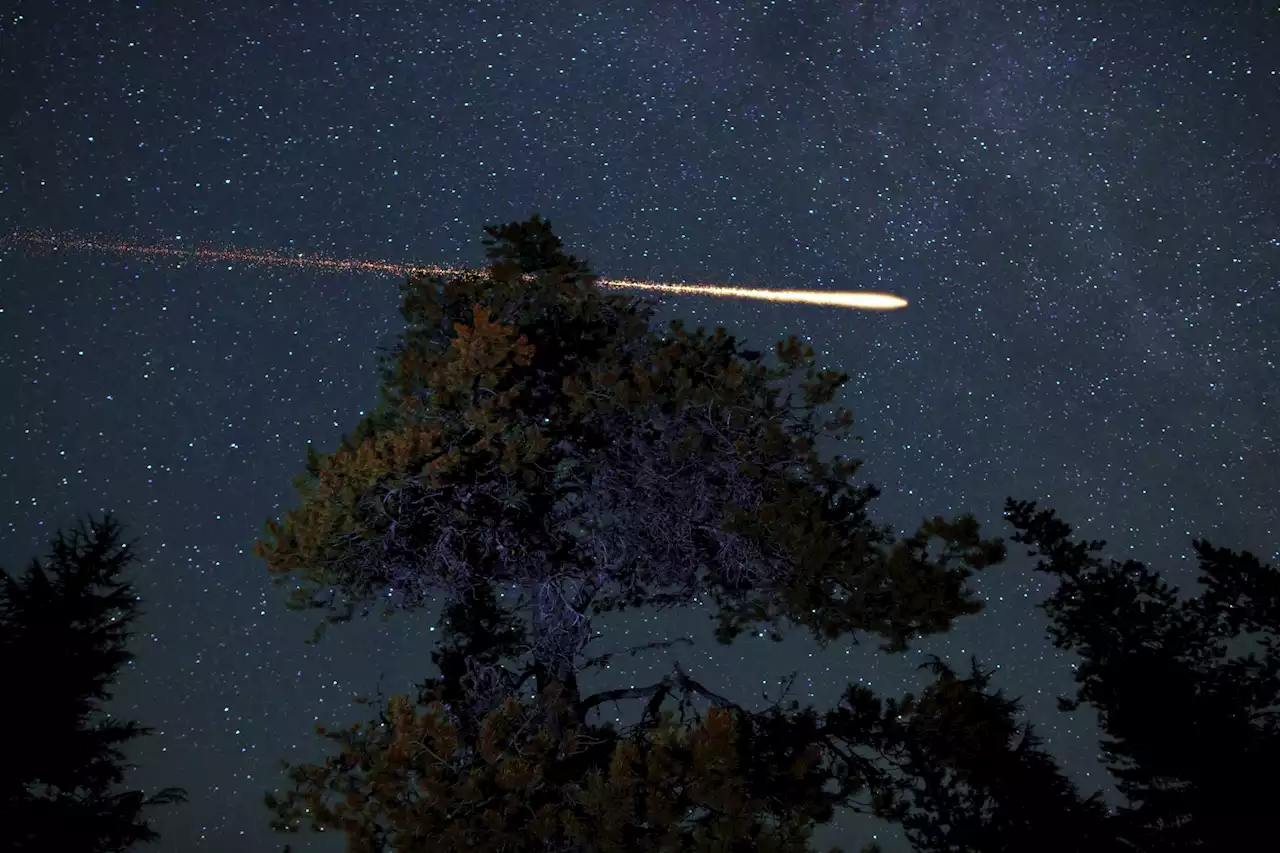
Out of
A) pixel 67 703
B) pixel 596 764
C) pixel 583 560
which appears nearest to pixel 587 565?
pixel 583 560

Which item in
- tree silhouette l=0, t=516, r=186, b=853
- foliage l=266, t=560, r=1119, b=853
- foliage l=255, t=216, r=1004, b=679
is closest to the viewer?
foliage l=266, t=560, r=1119, b=853

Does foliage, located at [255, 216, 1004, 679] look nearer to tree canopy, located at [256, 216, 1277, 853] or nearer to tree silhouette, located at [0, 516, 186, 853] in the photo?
tree canopy, located at [256, 216, 1277, 853]

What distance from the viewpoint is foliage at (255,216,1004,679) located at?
6906 millimetres

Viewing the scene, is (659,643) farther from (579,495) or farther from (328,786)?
(328,786)

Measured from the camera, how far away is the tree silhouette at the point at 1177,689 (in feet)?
59.5

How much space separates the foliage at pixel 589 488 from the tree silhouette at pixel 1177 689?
627 inches

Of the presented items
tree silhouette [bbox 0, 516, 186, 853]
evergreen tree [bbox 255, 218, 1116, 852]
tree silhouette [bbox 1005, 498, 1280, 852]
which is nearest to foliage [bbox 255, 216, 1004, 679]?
evergreen tree [bbox 255, 218, 1116, 852]

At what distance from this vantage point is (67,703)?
14.7 m

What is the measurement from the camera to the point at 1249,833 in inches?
682

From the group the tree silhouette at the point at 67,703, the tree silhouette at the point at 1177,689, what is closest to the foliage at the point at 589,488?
the tree silhouette at the point at 67,703

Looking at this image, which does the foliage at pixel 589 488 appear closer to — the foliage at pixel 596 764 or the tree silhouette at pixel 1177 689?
the foliage at pixel 596 764

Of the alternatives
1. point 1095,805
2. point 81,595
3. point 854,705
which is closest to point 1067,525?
point 1095,805

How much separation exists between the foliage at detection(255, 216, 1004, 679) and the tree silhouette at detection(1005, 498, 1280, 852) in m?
15.9

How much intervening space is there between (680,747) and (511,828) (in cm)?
129
